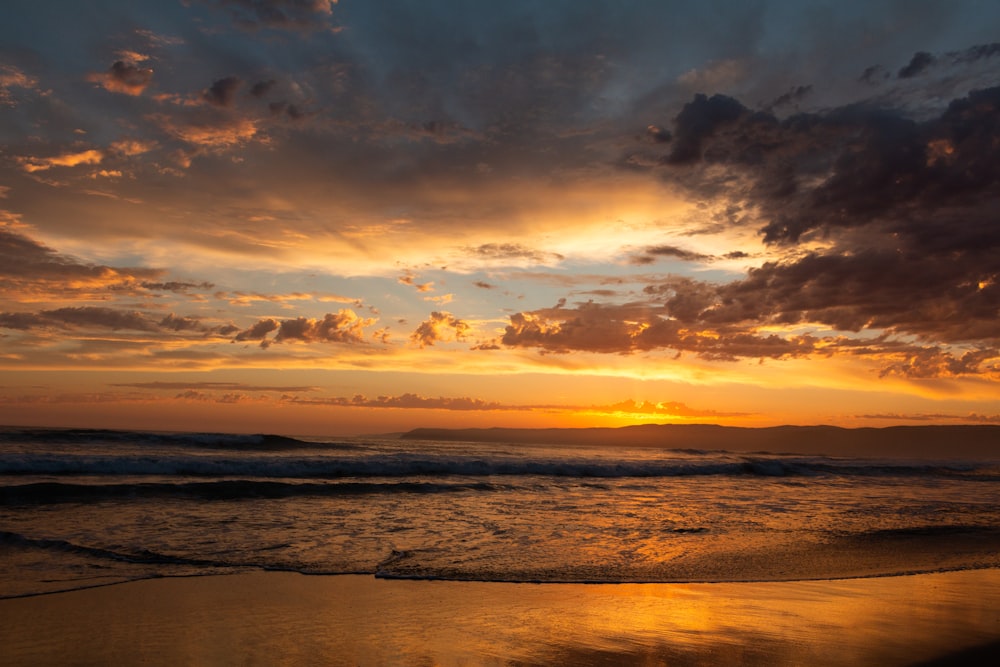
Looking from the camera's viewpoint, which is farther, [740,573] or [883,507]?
[883,507]

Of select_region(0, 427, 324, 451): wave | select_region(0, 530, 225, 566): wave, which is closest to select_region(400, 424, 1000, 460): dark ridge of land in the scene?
select_region(0, 427, 324, 451): wave

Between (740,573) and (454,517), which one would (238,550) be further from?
(740,573)

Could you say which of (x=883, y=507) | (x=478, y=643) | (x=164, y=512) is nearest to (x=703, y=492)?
(x=883, y=507)

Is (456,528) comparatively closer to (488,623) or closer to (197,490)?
(488,623)

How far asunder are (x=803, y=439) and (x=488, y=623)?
424 feet

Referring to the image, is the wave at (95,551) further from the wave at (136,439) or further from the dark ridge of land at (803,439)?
the dark ridge of land at (803,439)

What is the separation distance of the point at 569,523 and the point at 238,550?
7.29 meters

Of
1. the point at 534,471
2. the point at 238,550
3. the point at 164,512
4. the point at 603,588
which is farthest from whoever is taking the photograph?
the point at 534,471

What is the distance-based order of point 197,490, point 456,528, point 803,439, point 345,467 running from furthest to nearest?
point 803,439, point 345,467, point 197,490, point 456,528

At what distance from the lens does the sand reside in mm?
6059

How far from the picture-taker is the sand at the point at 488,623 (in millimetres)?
6059

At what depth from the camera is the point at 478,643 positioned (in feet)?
21.1

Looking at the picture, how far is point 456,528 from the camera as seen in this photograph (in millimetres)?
13836

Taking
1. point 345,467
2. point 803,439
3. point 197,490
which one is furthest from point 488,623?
point 803,439
